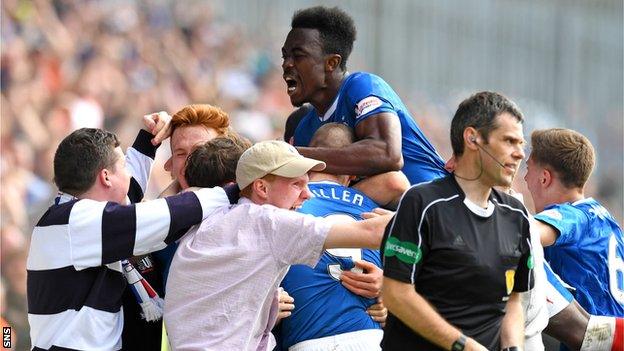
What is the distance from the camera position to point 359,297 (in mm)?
4695

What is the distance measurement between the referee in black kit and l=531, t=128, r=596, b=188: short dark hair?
150cm

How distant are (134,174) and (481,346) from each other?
6.59 ft

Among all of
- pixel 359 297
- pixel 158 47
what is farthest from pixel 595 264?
pixel 158 47

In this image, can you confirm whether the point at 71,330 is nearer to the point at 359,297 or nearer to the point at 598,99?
the point at 359,297

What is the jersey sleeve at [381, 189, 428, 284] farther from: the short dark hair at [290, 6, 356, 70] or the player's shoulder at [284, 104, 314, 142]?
the player's shoulder at [284, 104, 314, 142]

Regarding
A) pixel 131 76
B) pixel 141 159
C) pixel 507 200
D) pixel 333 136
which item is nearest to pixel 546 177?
pixel 333 136

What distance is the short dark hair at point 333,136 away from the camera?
5.19 m

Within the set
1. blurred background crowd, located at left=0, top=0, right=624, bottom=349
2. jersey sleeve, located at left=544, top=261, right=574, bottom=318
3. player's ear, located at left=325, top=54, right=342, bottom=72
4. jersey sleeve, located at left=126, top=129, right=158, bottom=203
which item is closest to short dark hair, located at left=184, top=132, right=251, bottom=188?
jersey sleeve, located at left=126, top=129, right=158, bottom=203

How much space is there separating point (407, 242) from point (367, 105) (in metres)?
1.52

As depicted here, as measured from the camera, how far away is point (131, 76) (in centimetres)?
1007

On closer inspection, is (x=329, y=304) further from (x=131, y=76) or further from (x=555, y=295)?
(x=131, y=76)

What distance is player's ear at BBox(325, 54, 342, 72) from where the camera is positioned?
5.68 metres

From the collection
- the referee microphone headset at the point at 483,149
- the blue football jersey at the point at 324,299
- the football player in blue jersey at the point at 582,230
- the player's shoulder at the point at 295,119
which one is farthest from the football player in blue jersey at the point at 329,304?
the player's shoulder at the point at 295,119

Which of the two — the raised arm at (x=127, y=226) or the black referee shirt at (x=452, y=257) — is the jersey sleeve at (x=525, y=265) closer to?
the black referee shirt at (x=452, y=257)
